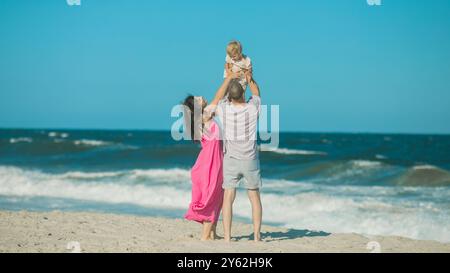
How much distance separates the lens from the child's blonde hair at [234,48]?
6.31 m

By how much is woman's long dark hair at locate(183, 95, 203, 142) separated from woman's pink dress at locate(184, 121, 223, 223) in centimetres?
10

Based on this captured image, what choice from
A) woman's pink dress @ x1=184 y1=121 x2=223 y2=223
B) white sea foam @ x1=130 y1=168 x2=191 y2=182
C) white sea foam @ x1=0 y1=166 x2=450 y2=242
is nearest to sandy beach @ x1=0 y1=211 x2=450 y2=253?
woman's pink dress @ x1=184 y1=121 x2=223 y2=223

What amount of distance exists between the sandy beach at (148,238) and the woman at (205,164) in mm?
372

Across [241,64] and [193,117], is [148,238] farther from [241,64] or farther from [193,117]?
[241,64]

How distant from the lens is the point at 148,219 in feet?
30.2

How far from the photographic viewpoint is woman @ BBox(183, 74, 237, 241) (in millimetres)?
6648

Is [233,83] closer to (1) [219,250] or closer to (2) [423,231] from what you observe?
(1) [219,250]

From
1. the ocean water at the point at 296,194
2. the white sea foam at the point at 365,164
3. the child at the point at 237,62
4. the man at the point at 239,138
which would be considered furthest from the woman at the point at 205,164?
the white sea foam at the point at 365,164

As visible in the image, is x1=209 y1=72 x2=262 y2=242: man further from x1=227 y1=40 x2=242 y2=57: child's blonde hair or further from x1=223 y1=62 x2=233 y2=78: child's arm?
x1=227 y1=40 x2=242 y2=57: child's blonde hair

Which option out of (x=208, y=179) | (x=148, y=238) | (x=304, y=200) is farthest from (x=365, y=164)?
(x=208, y=179)
